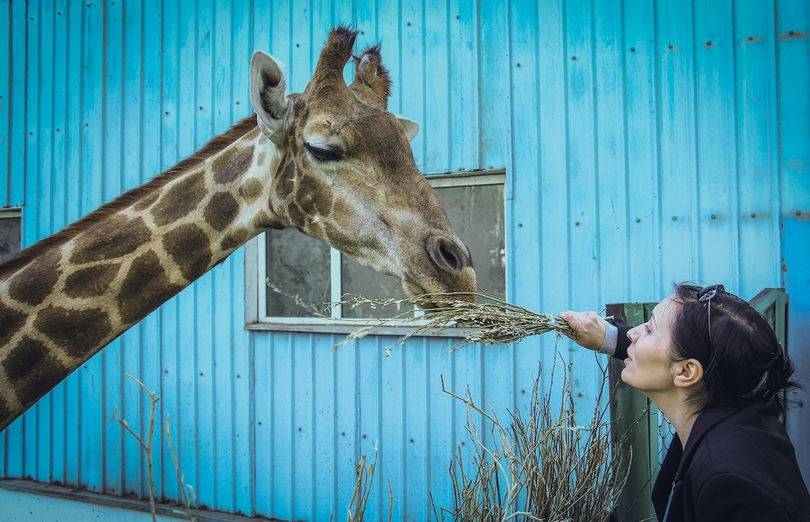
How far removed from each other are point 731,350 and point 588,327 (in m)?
0.67

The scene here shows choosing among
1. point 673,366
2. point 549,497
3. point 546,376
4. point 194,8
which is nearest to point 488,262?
point 546,376

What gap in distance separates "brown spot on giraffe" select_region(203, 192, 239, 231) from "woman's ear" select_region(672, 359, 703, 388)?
1.97m

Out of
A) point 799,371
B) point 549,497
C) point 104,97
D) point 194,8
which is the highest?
point 194,8

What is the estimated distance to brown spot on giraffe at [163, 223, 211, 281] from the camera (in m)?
2.69

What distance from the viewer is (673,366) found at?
5.40 ft

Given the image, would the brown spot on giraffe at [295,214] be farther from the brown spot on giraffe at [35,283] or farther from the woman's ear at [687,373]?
the woman's ear at [687,373]

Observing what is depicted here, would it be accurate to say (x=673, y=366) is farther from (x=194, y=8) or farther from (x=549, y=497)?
(x=194, y=8)

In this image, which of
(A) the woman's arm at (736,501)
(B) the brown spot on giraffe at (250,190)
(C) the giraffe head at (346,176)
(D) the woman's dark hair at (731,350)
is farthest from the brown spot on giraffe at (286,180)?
A: (A) the woman's arm at (736,501)

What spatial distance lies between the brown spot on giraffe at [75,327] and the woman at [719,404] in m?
2.10

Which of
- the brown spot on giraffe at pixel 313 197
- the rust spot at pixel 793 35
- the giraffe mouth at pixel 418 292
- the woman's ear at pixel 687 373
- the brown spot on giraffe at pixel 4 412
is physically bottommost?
the brown spot on giraffe at pixel 4 412

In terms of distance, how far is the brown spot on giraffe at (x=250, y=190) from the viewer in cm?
278

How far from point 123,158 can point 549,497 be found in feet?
17.0

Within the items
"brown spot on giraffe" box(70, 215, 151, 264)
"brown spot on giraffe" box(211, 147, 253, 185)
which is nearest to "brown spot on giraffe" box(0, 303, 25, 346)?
"brown spot on giraffe" box(70, 215, 151, 264)

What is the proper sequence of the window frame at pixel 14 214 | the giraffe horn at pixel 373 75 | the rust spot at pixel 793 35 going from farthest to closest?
the window frame at pixel 14 214 < the rust spot at pixel 793 35 < the giraffe horn at pixel 373 75
